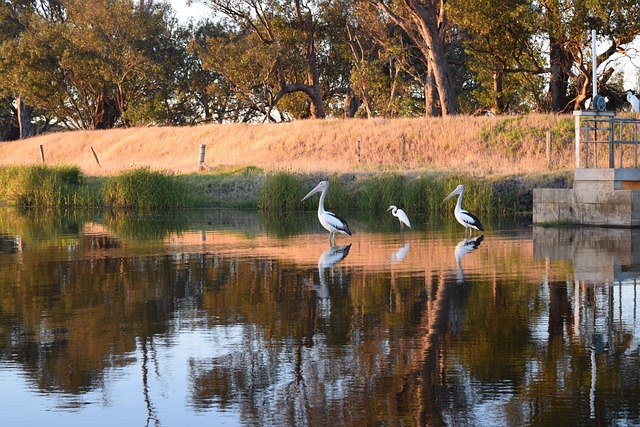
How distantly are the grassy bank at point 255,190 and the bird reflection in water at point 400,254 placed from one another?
32.9 feet

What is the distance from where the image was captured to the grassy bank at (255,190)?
30.1 metres

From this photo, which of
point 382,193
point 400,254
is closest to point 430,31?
point 382,193

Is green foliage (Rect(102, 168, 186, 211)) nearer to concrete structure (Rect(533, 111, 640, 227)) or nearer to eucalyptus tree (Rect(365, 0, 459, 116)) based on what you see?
concrete structure (Rect(533, 111, 640, 227))

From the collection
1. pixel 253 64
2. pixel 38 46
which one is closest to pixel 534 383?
pixel 253 64

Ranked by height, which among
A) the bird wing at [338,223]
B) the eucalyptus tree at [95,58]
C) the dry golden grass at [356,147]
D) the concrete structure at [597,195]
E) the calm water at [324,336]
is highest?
the eucalyptus tree at [95,58]

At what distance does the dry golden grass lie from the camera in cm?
3597

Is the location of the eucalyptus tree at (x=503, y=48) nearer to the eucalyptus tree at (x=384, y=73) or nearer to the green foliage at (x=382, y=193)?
the eucalyptus tree at (x=384, y=73)

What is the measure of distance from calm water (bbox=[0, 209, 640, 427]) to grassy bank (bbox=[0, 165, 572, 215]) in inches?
425

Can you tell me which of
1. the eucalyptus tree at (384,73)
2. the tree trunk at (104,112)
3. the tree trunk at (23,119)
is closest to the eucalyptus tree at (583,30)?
the eucalyptus tree at (384,73)

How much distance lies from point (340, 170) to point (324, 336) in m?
24.7

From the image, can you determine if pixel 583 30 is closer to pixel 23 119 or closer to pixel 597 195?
pixel 597 195

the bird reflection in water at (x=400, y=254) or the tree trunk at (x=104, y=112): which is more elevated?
the tree trunk at (x=104, y=112)

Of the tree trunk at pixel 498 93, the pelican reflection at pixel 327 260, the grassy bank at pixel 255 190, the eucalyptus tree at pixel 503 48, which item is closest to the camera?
the pelican reflection at pixel 327 260

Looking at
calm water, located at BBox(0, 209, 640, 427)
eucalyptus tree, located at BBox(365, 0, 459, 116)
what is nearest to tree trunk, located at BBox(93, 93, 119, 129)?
eucalyptus tree, located at BBox(365, 0, 459, 116)
